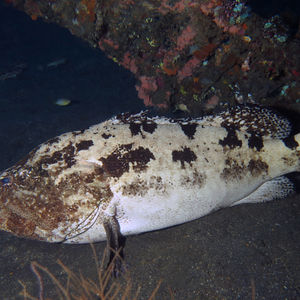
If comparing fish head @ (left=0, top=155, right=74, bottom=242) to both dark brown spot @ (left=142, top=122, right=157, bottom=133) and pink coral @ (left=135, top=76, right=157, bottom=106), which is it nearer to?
dark brown spot @ (left=142, top=122, right=157, bottom=133)

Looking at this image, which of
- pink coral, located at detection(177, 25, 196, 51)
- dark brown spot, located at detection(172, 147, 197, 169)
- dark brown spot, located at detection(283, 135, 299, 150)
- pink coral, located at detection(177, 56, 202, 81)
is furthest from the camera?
pink coral, located at detection(177, 56, 202, 81)

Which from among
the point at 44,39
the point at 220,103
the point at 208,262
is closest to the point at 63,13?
the point at 220,103

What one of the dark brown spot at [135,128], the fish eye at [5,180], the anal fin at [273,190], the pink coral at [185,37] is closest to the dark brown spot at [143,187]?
the dark brown spot at [135,128]

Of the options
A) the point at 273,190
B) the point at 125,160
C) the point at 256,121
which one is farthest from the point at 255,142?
the point at 125,160

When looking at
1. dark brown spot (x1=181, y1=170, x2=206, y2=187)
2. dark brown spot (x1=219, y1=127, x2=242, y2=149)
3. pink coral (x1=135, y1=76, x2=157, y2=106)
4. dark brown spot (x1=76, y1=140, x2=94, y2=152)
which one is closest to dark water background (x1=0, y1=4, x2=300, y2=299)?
dark brown spot (x1=181, y1=170, x2=206, y2=187)

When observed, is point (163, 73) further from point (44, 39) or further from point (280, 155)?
point (44, 39)

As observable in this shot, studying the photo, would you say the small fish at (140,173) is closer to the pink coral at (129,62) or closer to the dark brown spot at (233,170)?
the dark brown spot at (233,170)
